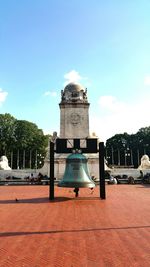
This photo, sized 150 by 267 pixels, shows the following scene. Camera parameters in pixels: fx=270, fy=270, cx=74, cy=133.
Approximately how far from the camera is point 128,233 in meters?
9.47

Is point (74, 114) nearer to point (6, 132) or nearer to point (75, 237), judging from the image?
point (6, 132)


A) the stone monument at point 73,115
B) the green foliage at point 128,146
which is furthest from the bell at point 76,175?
the green foliage at point 128,146

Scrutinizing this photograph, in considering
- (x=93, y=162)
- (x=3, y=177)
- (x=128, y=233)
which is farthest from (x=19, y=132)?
(x=128, y=233)

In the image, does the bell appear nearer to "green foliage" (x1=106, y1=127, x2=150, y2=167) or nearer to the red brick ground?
the red brick ground

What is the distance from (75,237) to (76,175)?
9.67 meters

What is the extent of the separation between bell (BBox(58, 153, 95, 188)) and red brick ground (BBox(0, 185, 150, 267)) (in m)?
3.60

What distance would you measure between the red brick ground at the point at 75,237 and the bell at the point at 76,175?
360 cm

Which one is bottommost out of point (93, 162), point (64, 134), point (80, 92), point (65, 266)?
point (65, 266)

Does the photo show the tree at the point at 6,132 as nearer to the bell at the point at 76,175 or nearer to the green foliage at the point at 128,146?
the green foliage at the point at 128,146

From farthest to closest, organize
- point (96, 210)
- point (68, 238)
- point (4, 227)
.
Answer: point (96, 210) → point (4, 227) → point (68, 238)

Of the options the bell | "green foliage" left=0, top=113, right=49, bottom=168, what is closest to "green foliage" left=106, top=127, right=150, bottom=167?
"green foliage" left=0, top=113, right=49, bottom=168

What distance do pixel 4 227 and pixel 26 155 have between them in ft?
189

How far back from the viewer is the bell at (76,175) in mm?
17922

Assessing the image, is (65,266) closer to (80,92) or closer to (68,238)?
(68,238)
